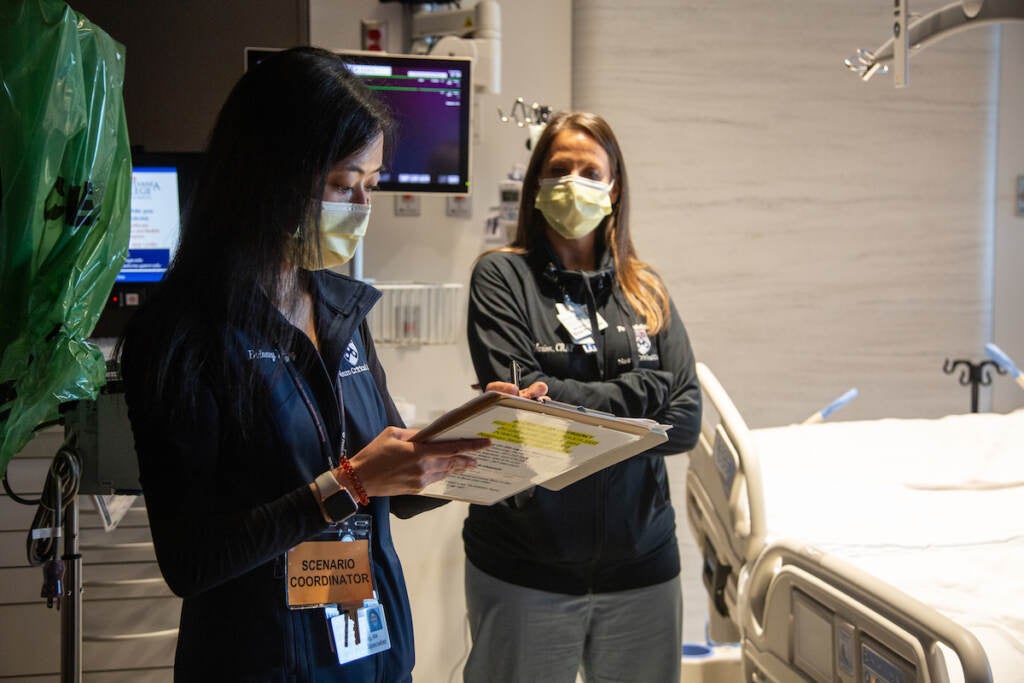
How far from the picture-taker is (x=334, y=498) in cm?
133

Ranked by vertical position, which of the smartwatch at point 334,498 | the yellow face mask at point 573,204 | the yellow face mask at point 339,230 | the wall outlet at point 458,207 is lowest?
the smartwatch at point 334,498

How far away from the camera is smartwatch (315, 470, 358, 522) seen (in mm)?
1330

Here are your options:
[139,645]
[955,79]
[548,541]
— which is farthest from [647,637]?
[955,79]

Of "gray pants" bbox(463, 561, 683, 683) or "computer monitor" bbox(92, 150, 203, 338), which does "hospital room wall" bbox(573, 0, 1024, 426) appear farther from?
"gray pants" bbox(463, 561, 683, 683)

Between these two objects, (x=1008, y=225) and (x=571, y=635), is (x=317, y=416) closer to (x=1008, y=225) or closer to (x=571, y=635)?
(x=571, y=635)

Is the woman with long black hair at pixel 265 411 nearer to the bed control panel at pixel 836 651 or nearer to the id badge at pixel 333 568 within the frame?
the id badge at pixel 333 568

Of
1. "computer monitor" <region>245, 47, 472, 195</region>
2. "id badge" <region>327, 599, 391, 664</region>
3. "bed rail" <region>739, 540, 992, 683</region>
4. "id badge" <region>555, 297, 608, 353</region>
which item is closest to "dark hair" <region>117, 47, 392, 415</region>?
"id badge" <region>327, 599, 391, 664</region>

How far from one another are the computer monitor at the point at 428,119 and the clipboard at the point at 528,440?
1958 millimetres

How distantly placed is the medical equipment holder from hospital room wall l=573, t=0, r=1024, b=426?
6 centimetres

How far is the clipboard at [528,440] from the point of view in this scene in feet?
4.39

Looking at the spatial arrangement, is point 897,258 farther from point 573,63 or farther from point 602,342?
point 602,342

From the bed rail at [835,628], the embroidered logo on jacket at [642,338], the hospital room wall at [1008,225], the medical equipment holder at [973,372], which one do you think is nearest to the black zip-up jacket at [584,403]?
the embroidered logo on jacket at [642,338]

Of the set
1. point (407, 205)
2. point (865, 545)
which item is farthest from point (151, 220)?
point (865, 545)

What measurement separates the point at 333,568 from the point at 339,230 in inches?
19.8
